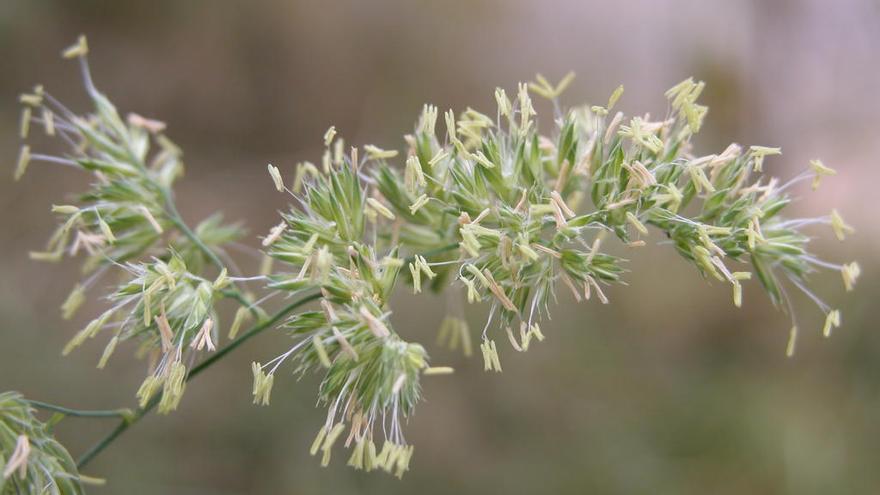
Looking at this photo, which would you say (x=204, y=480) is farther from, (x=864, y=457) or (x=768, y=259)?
(x=864, y=457)

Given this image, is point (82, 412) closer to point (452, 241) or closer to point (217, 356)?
point (217, 356)

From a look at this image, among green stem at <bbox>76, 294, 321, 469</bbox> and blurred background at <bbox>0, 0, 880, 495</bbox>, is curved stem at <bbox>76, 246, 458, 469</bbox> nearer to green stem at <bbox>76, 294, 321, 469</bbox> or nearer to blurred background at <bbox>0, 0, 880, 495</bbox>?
green stem at <bbox>76, 294, 321, 469</bbox>

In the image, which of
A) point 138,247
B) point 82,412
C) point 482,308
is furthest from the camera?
point 482,308

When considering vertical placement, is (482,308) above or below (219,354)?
above

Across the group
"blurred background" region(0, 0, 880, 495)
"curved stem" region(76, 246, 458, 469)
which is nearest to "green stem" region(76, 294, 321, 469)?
"curved stem" region(76, 246, 458, 469)

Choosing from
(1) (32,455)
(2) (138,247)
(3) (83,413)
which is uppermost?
(2) (138,247)

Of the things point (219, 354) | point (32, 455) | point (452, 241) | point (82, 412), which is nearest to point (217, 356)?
point (219, 354)

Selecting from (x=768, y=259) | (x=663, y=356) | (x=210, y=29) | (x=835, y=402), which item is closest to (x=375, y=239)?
(x=768, y=259)

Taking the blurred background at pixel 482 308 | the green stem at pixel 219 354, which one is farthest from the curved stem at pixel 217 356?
the blurred background at pixel 482 308
